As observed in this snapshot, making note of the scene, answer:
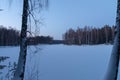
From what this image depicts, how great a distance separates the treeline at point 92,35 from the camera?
7150cm

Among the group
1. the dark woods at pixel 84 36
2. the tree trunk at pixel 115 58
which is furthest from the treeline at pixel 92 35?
the tree trunk at pixel 115 58

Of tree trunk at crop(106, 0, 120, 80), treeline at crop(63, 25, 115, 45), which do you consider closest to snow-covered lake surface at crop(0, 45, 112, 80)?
tree trunk at crop(106, 0, 120, 80)

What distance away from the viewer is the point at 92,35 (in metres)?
78.8

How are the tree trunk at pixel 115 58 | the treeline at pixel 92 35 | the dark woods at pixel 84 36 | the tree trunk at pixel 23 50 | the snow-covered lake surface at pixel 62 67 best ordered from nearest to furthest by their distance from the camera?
1. the tree trunk at pixel 23 50
2. the tree trunk at pixel 115 58
3. the snow-covered lake surface at pixel 62 67
4. the dark woods at pixel 84 36
5. the treeline at pixel 92 35

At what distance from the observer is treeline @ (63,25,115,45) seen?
71.5 meters

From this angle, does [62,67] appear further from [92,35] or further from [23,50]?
[92,35]

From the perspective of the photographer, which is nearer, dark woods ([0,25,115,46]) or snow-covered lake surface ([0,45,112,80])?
snow-covered lake surface ([0,45,112,80])

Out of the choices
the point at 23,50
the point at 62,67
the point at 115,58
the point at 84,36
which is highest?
the point at 84,36

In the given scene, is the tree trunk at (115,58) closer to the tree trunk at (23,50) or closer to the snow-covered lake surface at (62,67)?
the snow-covered lake surface at (62,67)

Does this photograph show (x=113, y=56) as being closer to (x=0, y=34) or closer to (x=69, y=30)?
(x=0, y=34)

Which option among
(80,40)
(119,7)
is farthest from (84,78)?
(80,40)

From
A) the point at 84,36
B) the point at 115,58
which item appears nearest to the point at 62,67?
the point at 115,58

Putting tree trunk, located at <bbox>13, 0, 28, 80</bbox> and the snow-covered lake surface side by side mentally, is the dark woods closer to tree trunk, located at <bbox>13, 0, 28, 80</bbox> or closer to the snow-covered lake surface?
the snow-covered lake surface

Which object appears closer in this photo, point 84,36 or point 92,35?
point 92,35
